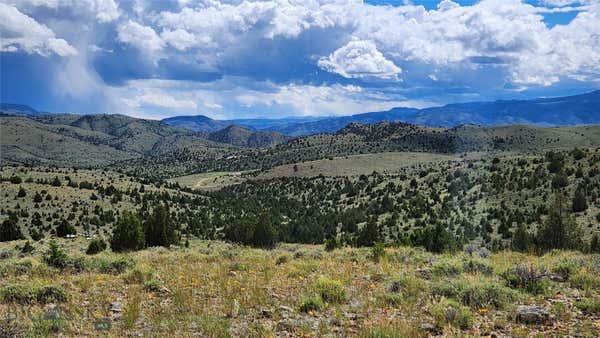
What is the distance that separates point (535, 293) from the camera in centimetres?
988

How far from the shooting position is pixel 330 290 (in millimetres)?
9984

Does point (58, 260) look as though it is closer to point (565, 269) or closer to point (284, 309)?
point (284, 309)

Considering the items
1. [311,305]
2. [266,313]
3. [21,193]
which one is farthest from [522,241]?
[21,193]

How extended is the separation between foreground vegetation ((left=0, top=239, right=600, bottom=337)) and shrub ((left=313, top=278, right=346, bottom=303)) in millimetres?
28

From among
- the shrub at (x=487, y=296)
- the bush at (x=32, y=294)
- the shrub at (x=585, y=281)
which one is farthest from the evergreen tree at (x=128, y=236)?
the shrub at (x=585, y=281)

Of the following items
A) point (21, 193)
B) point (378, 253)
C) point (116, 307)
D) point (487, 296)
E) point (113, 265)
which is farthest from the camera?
point (21, 193)

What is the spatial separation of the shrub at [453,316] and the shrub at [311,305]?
7.90 feet

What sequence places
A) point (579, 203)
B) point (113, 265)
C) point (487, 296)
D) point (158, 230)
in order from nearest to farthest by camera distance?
point (487, 296), point (113, 265), point (158, 230), point (579, 203)

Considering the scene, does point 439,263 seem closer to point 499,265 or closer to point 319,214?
point 499,265

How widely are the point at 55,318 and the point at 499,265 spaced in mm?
12163

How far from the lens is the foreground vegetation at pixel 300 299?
7703 mm

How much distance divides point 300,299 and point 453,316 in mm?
3288

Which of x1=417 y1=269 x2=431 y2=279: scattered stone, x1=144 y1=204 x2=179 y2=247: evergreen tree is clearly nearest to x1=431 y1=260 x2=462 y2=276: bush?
x1=417 y1=269 x2=431 y2=279: scattered stone

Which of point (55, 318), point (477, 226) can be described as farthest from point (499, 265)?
point (477, 226)
